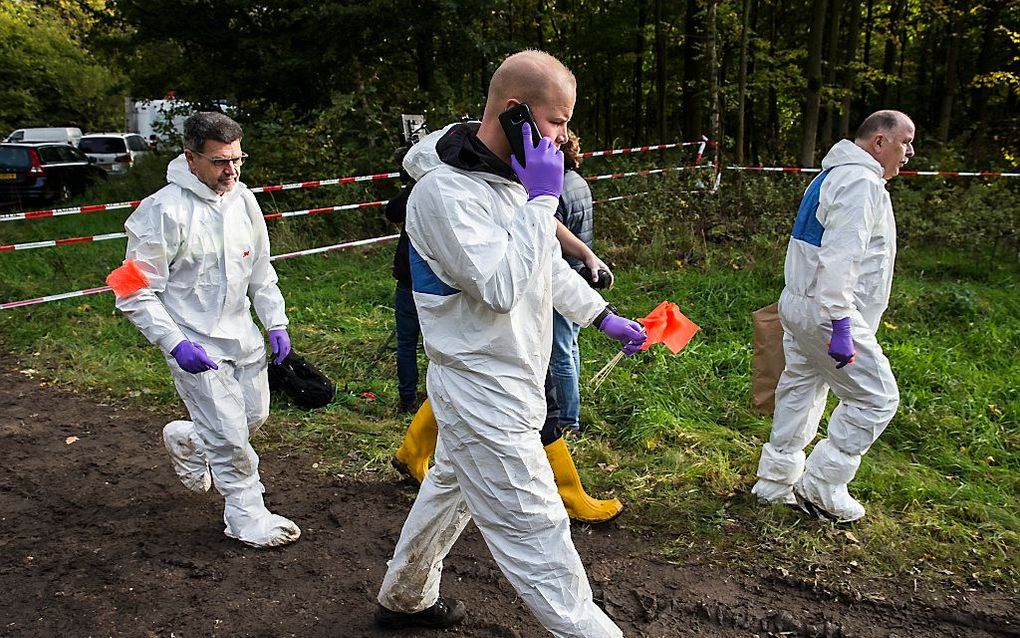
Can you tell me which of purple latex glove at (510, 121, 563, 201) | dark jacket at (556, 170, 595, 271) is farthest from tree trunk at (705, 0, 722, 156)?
purple latex glove at (510, 121, 563, 201)

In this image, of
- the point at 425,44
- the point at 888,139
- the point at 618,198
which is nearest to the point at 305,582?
the point at 888,139

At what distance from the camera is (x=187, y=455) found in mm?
4059

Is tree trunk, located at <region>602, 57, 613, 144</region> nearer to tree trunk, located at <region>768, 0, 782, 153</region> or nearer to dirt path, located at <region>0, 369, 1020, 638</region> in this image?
tree trunk, located at <region>768, 0, 782, 153</region>

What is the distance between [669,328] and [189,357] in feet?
6.75

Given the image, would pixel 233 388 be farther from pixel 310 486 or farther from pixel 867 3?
pixel 867 3

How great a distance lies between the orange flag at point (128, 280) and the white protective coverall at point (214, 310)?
0.09 feet

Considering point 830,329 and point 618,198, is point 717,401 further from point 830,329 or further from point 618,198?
point 618,198

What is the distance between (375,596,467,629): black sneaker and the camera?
2.95m

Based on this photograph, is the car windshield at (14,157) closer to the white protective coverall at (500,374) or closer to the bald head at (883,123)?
the white protective coverall at (500,374)

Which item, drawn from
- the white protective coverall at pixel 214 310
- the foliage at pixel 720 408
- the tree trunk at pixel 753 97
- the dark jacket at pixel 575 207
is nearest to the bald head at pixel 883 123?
the dark jacket at pixel 575 207

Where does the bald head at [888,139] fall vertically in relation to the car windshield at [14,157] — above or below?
above

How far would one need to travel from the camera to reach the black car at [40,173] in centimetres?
1528

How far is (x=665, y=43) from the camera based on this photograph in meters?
15.9

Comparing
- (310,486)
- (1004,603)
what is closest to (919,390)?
(1004,603)
